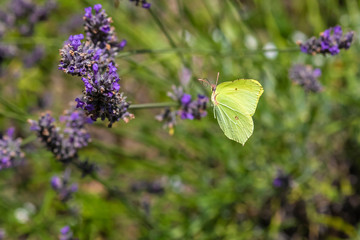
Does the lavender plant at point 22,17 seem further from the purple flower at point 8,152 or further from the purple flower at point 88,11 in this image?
the purple flower at point 88,11

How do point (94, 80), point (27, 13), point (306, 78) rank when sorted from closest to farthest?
1. point (94, 80)
2. point (306, 78)
3. point (27, 13)

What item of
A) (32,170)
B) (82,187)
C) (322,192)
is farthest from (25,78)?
(322,192)

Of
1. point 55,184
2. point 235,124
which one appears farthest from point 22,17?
point 235,124

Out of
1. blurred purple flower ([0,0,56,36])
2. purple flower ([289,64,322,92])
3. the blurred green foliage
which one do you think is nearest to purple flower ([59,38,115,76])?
purple flower ([289,64,322,92])

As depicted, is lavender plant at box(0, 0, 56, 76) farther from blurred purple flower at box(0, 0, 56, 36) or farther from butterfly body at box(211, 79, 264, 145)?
butterfly body at box(211, 79, 264, 145)

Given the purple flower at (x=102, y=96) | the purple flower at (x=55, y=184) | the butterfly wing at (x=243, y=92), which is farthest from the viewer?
the purple flower at (x=55, y=184)

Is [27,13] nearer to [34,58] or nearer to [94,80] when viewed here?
[34,58]

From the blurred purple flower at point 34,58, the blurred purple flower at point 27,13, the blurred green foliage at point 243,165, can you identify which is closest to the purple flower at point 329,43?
the blurred green foliage at point 243,165
